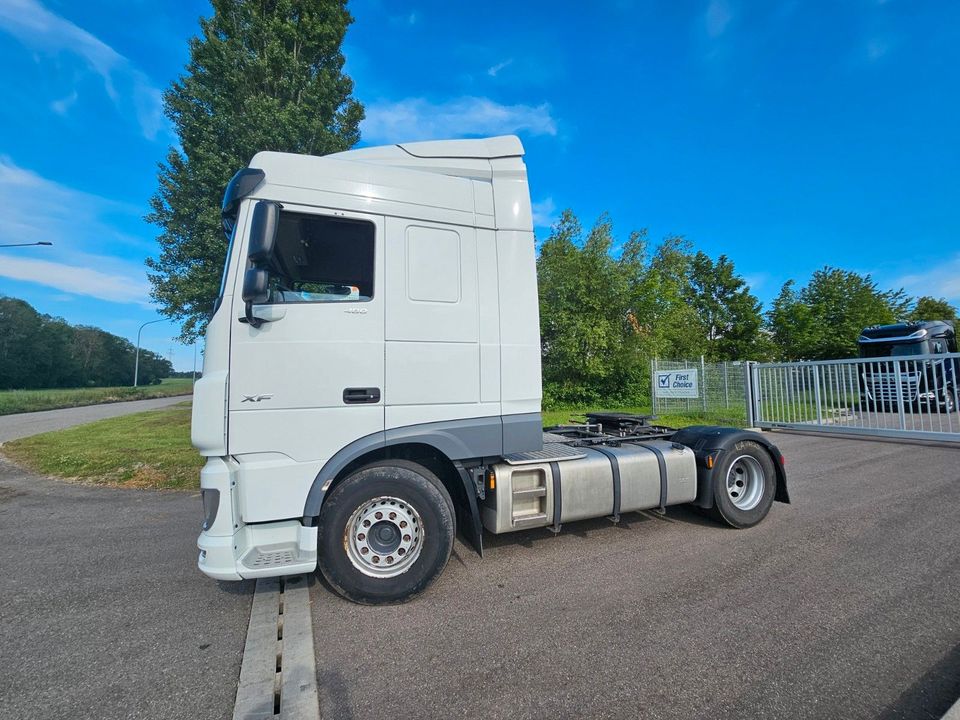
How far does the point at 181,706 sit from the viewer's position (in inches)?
91.1

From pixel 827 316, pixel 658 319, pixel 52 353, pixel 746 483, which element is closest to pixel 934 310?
pixel 827 316

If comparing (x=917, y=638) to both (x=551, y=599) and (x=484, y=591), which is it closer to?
(x=551, y=599)

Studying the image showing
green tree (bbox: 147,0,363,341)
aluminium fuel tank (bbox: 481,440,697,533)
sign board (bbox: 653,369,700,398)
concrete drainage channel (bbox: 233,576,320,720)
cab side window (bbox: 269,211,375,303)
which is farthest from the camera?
sign board (bbox: 653,369,700,398)

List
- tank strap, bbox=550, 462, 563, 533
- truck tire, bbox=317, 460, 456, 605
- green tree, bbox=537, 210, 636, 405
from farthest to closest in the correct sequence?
green tree, bbox=537, 210, 636, 405, tank strap, bbox=550, 462, 563, 533, truck tire, bbox=317, 460, 456, 605

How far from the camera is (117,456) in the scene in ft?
31.3

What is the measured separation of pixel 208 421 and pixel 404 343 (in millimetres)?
1406

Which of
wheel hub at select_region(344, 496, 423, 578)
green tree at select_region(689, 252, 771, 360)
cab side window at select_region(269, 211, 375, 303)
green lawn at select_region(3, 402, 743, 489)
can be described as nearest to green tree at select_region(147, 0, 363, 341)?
green lawn at select_region(3, 402, 743, 489)

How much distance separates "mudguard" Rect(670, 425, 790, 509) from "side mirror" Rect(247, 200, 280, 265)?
442 centimetres

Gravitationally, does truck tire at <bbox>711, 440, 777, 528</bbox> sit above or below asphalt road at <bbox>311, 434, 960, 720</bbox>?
above

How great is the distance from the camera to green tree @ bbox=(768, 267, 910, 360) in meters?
27.8

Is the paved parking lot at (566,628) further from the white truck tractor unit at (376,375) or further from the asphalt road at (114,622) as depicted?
the white truck tractor unit at (376,375)

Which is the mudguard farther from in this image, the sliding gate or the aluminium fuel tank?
the sliding gate

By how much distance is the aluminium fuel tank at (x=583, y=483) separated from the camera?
3.75 meters

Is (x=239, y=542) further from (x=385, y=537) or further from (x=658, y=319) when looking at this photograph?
(x=658, y=319)
